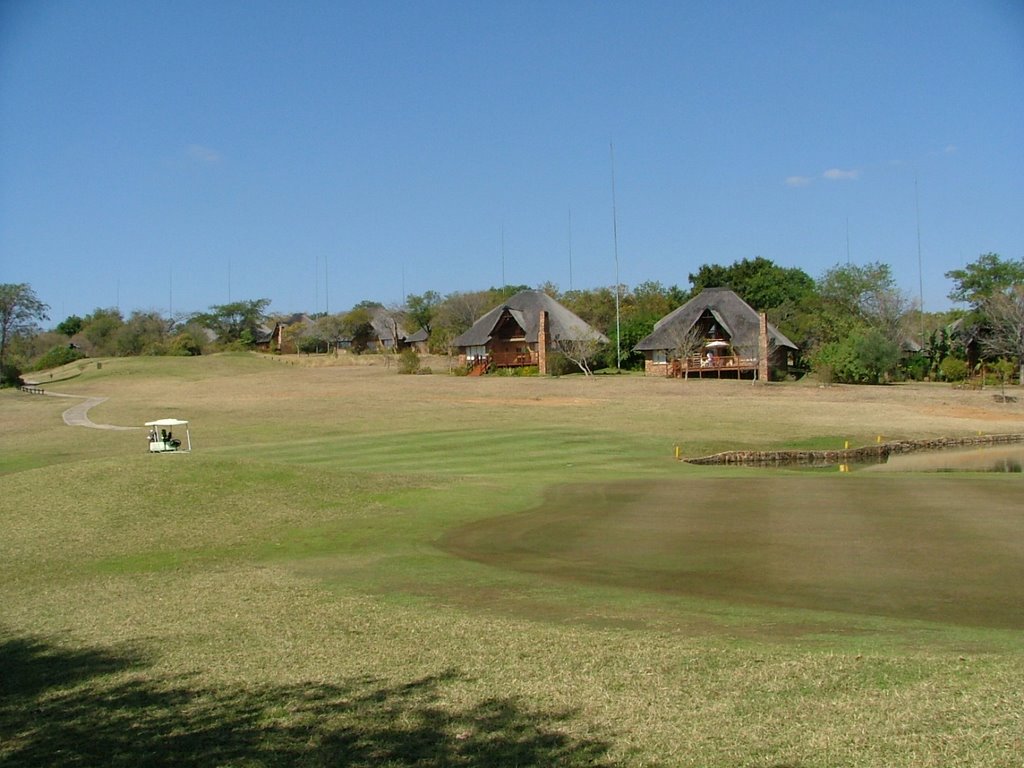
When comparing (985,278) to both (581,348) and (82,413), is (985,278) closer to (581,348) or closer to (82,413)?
(581,348)

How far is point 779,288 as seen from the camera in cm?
12338

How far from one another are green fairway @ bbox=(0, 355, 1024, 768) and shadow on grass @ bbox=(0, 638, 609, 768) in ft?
0.11

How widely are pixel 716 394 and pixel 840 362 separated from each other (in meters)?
19.3

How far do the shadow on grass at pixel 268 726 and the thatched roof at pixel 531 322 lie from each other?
90821 millimetres

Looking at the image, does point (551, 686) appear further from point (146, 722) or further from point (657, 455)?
point (657, 455)

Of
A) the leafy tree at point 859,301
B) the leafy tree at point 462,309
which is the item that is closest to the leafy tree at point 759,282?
the leafy tree at point 859,301

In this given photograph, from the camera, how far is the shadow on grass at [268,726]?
7.45 m

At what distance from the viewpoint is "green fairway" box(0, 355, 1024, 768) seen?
778cm

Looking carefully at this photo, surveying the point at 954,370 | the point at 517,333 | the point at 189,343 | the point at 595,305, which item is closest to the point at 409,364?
the point at 517,333

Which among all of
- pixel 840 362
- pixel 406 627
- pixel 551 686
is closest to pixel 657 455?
pixel 406 627

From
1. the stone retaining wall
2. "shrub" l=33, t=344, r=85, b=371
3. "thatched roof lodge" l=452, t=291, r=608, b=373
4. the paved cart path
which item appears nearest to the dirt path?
the paved cart path

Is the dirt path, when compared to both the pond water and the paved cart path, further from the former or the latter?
the pond water

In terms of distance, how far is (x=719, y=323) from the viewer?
92.0 metres

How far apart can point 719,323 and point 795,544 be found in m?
76.7
